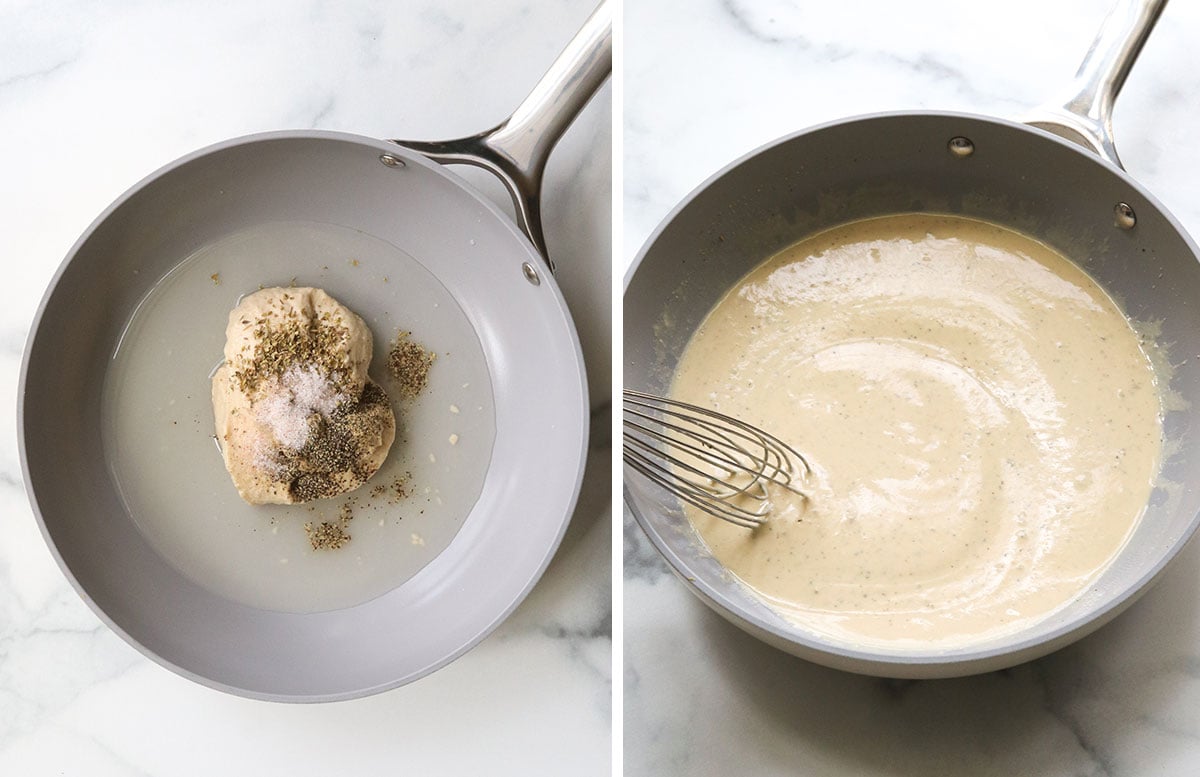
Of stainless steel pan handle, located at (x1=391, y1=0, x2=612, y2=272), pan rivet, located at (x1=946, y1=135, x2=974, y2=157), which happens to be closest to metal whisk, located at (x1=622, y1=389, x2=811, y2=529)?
stainless steel pan handle, located at (x1=391, y1=0, x2=612, y2=272)

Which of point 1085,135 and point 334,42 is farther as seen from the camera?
point 334,42

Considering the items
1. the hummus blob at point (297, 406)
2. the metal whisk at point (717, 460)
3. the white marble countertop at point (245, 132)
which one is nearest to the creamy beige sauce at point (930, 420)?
the metal whisk at point (717, 460)

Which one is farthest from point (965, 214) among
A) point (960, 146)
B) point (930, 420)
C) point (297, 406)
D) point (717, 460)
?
point (297, 406)

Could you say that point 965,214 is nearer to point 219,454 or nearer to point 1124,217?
point 1124,217

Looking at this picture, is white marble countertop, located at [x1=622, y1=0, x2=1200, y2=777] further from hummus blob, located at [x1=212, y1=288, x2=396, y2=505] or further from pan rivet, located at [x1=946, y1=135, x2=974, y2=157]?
hummus blob, located at [x1=212, y1=288, x2=396, y2=505]

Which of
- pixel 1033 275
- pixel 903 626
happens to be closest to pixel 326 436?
pixel 903 626

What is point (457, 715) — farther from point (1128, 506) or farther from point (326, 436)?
point (1128, 506)

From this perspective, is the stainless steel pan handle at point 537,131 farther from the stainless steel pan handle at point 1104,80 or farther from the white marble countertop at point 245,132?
the stainless steel pan handle at point 1104,80
